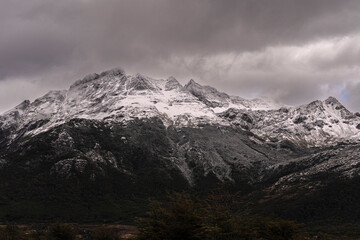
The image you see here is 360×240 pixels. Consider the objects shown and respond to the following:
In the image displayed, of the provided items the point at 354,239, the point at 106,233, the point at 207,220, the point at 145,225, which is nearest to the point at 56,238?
the point at 106,233

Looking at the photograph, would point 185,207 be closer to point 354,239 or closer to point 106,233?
point 354,239

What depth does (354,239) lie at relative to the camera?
238ft

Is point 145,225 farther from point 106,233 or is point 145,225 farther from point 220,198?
point 106,233

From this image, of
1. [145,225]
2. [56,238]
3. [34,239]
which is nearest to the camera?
[145,225]

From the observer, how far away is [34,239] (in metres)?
142

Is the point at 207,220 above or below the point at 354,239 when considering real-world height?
above

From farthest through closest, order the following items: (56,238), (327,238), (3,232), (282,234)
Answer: (3,232) → (56,238) → (282,234) → (327,238)

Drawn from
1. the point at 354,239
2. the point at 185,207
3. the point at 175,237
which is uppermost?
the point at 185,207

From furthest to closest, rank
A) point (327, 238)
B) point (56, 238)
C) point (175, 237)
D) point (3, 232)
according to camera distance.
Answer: point (3, 232) → point (56, 238) → point (327, 238) → point (175, 237)

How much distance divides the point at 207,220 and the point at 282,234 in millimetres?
28320

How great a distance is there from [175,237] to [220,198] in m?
8.72

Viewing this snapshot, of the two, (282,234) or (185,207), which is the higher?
(185,207)

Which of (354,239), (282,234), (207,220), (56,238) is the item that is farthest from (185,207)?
(56,238)

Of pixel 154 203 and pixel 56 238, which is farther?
pixel 56 238
